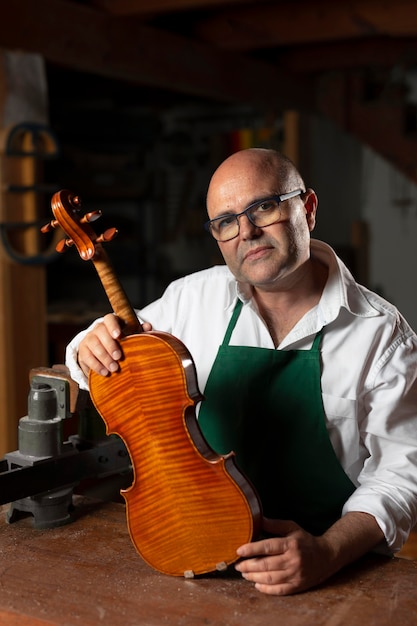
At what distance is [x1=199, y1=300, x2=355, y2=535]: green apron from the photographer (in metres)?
1.83

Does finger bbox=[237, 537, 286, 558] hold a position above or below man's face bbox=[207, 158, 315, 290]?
below

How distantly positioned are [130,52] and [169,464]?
3.47 metres

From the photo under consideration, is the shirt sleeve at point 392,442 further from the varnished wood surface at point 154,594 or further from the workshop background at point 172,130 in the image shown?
the workshop background at point 172,130

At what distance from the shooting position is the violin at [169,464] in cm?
149

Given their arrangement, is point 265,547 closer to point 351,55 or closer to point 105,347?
point 105,347

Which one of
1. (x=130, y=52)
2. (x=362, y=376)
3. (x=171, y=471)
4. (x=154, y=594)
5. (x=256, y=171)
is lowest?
(x=154, y=594)

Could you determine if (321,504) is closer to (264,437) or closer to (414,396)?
(264,437)

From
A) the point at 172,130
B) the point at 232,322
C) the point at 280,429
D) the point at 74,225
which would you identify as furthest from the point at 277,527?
the point at 172,130

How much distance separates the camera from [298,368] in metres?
1.84

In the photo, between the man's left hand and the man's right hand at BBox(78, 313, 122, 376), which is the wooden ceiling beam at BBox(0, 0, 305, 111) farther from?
the man's left hand

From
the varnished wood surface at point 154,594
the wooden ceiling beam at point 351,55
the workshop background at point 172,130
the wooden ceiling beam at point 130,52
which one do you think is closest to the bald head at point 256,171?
the varnished wood surface at point 154,594

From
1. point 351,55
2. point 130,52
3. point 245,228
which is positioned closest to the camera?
point 245,228

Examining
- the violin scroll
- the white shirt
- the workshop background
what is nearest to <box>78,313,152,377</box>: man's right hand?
the violin scroll

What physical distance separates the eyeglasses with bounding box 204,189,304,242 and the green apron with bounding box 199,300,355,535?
299 mm
